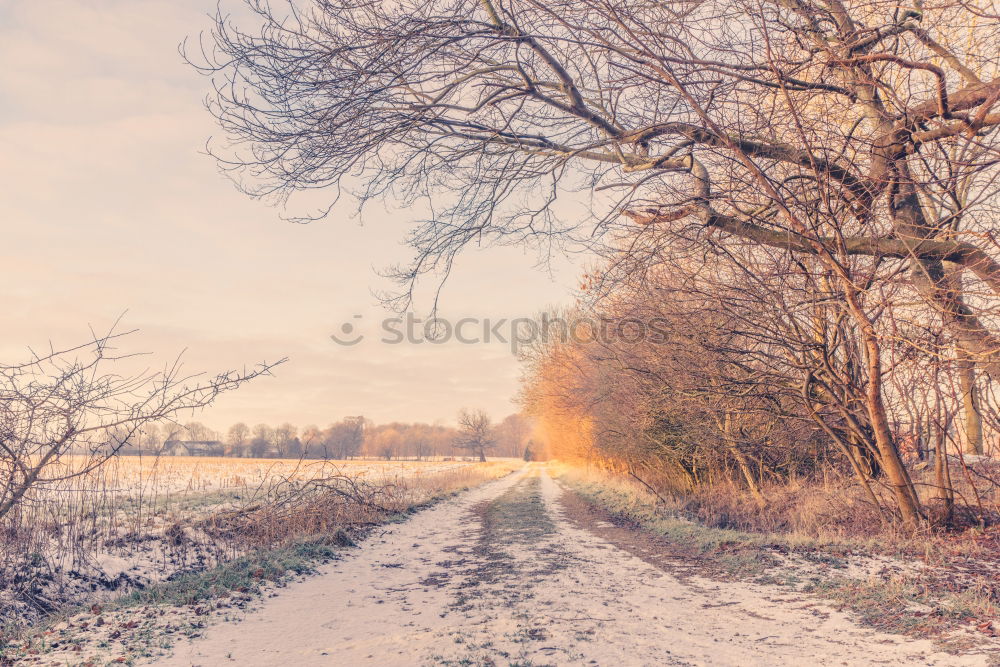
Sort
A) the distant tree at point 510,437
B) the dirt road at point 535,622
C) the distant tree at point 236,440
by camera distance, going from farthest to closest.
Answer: the distant tree at point 510,437
the distant tree at point 236,440
the dirt road at point 535,622

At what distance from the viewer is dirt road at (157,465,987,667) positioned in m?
4.32

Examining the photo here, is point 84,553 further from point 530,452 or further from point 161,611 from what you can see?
point 530,452

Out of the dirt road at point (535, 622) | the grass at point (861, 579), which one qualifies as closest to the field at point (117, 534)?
the dirt road at point (535, 622)

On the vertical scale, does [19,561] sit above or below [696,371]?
below

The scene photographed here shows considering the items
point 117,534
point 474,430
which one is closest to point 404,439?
point 474,430

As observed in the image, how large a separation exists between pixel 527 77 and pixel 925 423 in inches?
283

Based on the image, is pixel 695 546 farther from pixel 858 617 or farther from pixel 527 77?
pixel 527 77

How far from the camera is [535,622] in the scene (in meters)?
5.13

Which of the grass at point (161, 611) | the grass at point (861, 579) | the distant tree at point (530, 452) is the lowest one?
the distant tree at point (530, 452)

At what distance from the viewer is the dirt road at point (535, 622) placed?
4324 millimetres

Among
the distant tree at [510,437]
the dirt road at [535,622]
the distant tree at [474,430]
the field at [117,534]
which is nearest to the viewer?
the dirt road at [535,622]

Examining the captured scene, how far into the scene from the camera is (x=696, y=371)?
34.7ft

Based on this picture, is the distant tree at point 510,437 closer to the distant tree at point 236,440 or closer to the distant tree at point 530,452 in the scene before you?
the distant tree at point 530,452

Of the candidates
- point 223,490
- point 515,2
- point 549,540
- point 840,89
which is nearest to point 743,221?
point 840,89
